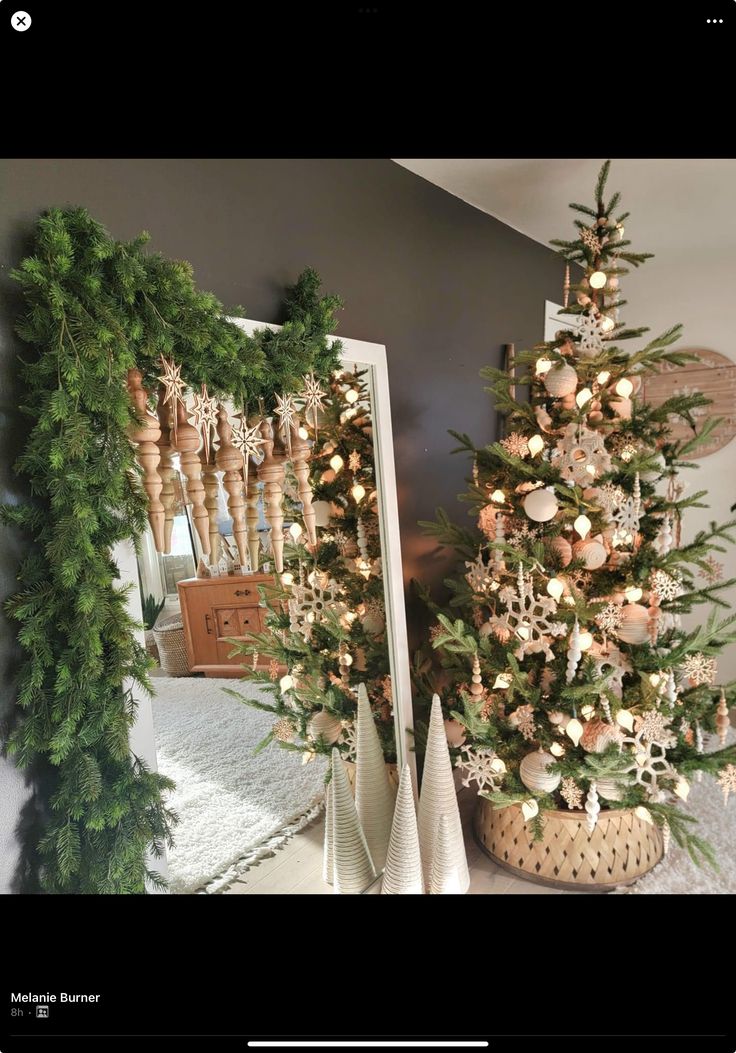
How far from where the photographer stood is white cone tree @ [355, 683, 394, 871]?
45.4 inches

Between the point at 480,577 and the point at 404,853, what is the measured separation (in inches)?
23.3

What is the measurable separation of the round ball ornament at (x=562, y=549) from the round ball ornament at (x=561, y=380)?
0.30 metres

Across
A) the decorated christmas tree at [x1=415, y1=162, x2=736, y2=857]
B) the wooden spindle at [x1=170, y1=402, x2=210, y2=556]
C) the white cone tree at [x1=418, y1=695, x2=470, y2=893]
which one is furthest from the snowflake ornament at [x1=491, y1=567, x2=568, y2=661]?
the wooden spindle at [x1=170, y1=402, x2=210, y2=556]

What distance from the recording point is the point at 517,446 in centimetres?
127

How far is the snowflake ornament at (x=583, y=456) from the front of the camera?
121 cm

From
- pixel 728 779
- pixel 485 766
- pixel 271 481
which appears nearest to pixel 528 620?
pixel 485 766

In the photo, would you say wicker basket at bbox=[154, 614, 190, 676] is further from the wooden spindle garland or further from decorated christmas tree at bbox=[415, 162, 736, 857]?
decorated christmas tree at bbox=[415, 162, 736, 857]

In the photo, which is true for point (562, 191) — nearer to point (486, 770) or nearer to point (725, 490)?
point (725, 490)

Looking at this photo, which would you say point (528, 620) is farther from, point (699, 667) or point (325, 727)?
point (325, 727)

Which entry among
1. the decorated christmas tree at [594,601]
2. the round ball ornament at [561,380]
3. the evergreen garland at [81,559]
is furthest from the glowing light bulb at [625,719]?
the evergreen garland at [81,559]

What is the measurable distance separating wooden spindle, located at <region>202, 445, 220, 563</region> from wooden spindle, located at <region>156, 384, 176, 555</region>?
5 centimetres
